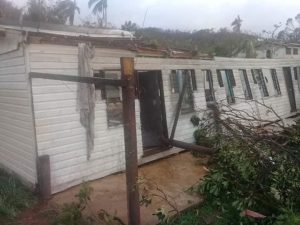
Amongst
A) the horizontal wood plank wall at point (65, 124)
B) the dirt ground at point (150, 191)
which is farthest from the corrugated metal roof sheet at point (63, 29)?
the dirt ground at point (150, 191)

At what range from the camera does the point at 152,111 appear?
31.9 ft

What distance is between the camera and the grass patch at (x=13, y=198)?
19.2 feet

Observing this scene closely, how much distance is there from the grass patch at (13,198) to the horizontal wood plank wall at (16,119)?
0.28 meters

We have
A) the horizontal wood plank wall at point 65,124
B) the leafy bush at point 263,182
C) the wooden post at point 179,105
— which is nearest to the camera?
the leafy bush at point 263,182

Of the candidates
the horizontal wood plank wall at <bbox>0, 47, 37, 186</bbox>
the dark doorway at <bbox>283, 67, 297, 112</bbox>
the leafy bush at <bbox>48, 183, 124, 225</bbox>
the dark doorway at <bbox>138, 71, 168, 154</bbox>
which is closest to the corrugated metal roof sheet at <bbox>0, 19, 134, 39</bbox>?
the dark doorway at <bbox>138, 71, 168, 154</bbox>

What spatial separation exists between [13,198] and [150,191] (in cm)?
252

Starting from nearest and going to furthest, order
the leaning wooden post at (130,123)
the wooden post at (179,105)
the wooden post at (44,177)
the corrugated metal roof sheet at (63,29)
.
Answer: the leaning wooden post at (130,123) → the wooden post at (44,177) → the wooden post at (179,105) → the corrugated metal roof sheet at (63,29)

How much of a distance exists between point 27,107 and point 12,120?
99 cm

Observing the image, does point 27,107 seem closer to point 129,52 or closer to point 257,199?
point 129,52

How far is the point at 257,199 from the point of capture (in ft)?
17.8

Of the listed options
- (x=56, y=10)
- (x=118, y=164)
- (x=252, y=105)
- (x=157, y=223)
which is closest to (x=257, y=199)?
(x=157, y=223)

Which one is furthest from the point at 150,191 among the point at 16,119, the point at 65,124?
the point at 16,119

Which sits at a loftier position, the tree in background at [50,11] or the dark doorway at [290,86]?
the tree in background at [50,11]

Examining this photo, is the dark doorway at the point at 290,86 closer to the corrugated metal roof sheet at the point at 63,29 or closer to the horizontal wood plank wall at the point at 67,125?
the corrugated metal roof sheet at the point at 63,29
